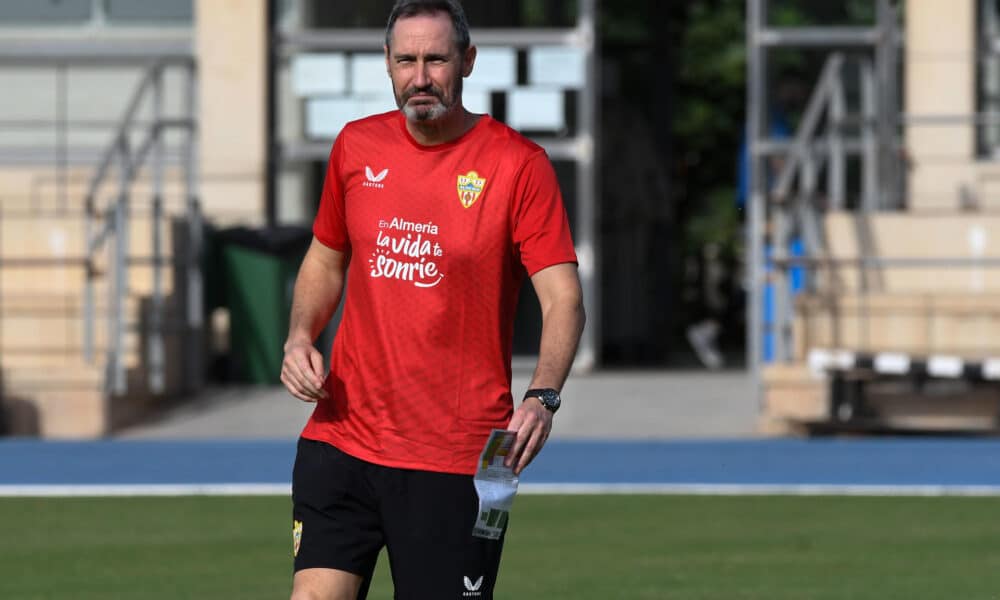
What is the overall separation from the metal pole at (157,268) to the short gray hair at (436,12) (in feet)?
37.9

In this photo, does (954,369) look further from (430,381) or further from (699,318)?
(699,318)

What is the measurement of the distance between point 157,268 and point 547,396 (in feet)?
39.4

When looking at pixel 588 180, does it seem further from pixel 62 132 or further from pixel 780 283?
pixel 62 132

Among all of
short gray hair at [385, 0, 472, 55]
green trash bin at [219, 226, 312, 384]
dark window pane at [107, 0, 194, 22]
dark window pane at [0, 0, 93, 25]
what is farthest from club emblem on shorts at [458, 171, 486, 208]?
dark window pane at [0, 0, 93, 25]

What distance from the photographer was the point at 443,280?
203 inches

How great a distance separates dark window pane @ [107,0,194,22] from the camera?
19.3m

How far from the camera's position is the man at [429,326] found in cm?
511

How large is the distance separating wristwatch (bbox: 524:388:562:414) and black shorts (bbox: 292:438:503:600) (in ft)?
1.08

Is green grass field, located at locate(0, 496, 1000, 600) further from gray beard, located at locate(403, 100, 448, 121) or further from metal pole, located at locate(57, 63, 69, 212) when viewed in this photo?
metal pole, located at locate(57, 63, 69, 212)

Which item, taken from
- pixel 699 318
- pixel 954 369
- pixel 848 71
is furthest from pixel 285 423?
pixel 699 318

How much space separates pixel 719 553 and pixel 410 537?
4558 millimetres

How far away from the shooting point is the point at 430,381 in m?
5.18

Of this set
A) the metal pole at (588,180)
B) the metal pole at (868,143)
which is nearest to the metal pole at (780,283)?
the metal pole at (868,143)

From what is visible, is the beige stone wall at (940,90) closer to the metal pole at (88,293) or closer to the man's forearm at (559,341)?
the metal pole at (88,293)
